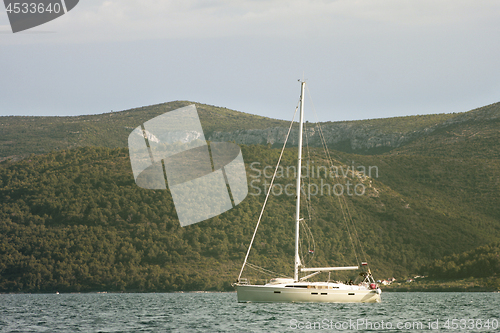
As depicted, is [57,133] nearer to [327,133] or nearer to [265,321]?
[327,133]

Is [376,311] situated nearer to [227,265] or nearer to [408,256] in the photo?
[227,265]

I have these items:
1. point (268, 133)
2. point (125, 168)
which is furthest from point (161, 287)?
point (268, 133)

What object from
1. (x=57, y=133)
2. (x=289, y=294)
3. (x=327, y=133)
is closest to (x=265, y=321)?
(x=289, y=294)

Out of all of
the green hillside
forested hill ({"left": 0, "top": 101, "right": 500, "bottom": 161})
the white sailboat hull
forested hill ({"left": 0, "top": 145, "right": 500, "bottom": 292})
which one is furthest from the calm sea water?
the green hillside

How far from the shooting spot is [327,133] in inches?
7505

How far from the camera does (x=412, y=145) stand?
142 metres

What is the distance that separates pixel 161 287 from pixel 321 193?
33868 mm

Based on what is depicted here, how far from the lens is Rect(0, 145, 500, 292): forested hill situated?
8656 centimetres

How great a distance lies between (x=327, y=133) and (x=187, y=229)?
10474cm

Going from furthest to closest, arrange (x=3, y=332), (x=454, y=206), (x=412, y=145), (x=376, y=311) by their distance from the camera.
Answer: (x=412, y=145) → (x=454, y=206) → (x=376, y=311) → (x=3, y=332)

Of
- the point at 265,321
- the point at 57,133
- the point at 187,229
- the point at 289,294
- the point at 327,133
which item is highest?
the point at 327,133

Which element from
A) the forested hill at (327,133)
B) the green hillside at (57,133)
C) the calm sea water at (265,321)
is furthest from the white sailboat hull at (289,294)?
the green hillside at (57,133)

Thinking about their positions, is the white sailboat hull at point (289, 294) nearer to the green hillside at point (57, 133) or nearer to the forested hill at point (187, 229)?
the forested hill at point (187, 229)

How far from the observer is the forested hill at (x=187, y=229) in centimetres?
8656
